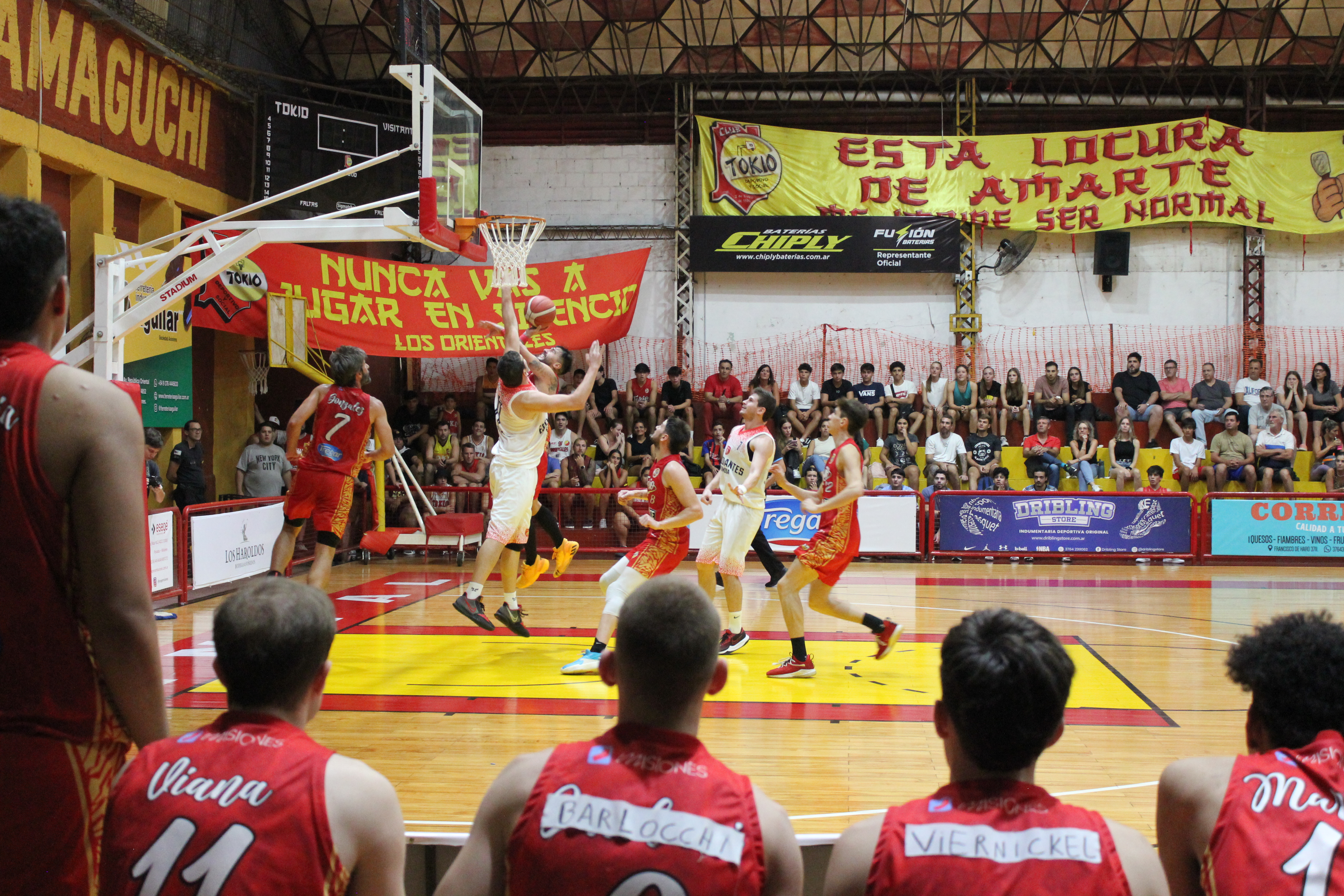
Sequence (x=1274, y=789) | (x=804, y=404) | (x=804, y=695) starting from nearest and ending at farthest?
(x=1274, y=789) < (x=804, y=695) < (x=804, y=404)

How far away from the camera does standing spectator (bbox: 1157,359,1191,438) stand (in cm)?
1571

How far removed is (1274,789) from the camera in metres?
1.96

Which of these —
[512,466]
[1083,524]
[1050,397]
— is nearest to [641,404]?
[1050,397]

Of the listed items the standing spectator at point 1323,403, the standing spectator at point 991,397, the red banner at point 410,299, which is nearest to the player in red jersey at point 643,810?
the red banner at point 410,299

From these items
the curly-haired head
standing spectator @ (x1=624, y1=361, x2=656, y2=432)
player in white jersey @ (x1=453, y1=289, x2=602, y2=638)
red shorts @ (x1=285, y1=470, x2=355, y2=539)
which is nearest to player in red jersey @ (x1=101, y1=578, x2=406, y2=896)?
the curly-haired head

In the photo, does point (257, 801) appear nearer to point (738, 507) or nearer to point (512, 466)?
point (512, 466)

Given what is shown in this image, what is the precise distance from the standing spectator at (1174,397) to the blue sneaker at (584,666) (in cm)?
1195

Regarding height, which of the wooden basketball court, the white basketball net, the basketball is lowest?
the wooden basketball court

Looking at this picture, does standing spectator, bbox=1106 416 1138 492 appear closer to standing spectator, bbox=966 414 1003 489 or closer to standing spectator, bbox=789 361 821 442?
standing spectator, bbox=966 414 1003 489

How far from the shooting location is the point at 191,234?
28.9ft

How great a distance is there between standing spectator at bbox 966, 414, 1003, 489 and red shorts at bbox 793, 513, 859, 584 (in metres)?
8.65

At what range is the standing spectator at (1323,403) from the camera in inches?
601

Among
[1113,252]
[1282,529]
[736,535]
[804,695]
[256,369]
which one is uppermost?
[1113,252]

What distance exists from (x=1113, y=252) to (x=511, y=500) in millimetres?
13470
